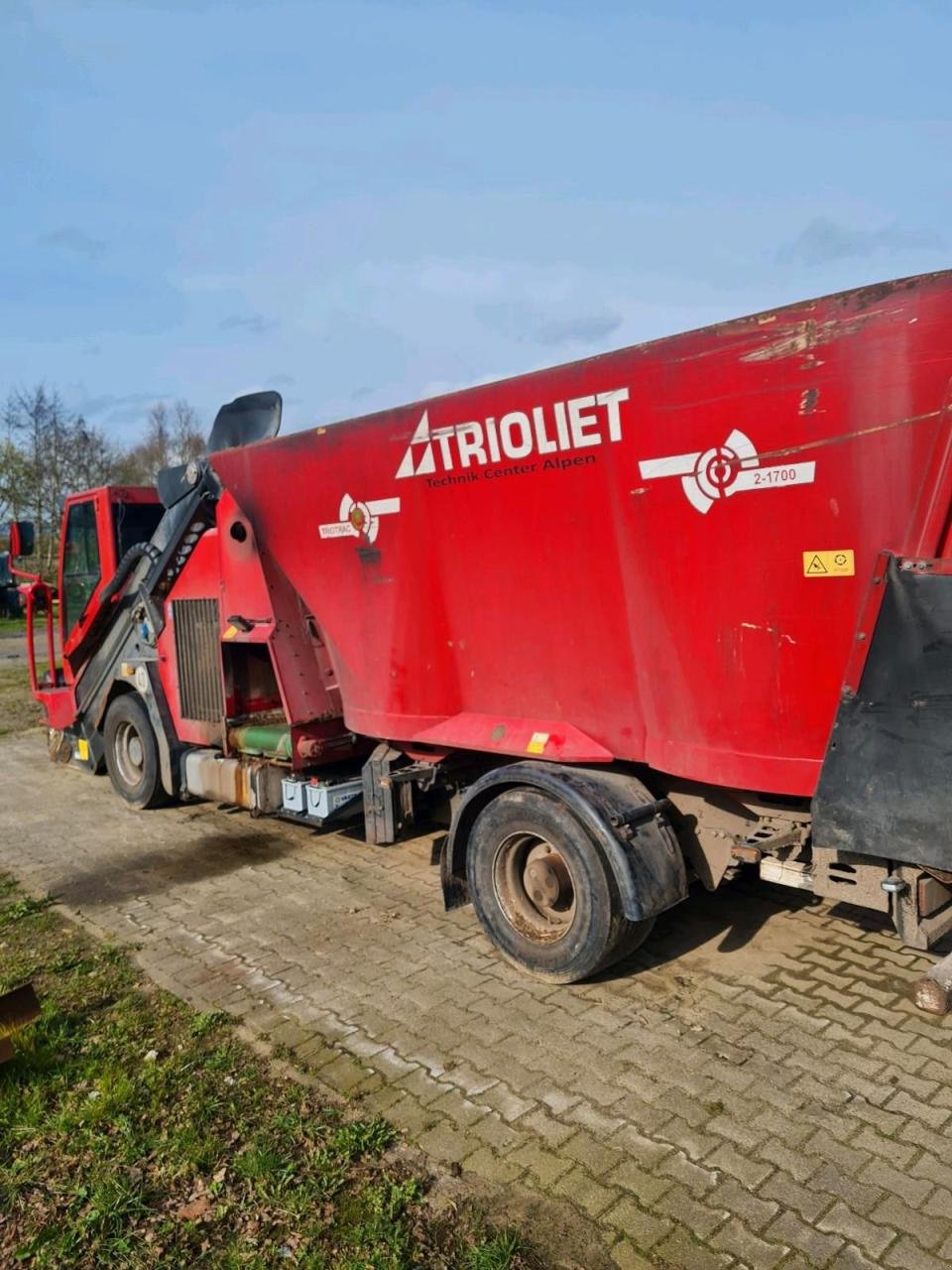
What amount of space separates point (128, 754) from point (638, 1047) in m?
5.69

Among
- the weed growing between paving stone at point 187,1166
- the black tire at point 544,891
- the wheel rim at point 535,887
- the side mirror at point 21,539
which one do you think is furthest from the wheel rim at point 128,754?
the wheel rim at point 535,887

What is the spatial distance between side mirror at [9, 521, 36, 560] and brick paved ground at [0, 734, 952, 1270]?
10.3ft

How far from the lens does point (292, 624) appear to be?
6047mm

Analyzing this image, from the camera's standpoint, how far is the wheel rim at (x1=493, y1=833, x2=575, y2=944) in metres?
4.30

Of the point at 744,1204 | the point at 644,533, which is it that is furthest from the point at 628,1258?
the point at 644,533

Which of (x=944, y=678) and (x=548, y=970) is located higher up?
(x=944, y=678)

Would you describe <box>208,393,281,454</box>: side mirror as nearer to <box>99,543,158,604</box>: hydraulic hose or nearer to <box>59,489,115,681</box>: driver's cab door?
<box>99,543,158,604</box>: hydraulic hose

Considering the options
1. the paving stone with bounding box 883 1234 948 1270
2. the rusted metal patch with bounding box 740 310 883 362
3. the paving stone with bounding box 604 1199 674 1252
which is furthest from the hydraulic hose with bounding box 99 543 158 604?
the paving stone with bounding box 883 1234 948 1270

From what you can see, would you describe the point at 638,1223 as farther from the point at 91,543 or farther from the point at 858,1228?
the point at 91,543

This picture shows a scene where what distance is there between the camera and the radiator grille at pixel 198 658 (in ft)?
22.3

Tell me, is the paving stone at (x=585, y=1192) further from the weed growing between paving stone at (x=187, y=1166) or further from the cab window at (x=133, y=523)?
the cab window at (x=133, y=523)

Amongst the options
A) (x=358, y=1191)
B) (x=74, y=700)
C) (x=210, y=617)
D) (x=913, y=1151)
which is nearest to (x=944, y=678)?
(x=913, y=1151)

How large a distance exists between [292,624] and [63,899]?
2.23 metres

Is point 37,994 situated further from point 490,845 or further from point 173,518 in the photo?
point 173,518
